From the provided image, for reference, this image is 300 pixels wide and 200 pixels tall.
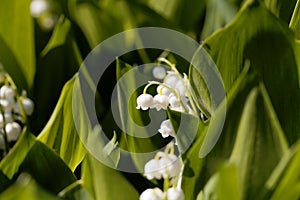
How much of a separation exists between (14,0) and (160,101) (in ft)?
1.85

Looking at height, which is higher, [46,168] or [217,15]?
[46,168]

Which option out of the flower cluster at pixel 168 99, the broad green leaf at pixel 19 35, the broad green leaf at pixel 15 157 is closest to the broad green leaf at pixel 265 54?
the flower cluster at pixel 168 99

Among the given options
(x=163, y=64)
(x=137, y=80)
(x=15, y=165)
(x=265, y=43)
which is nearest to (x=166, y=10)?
(x=163, y=64)

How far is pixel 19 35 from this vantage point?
1375 mm

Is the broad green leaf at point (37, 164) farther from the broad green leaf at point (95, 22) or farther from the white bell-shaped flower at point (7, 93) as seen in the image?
the broad green leaf at point (95, 22)

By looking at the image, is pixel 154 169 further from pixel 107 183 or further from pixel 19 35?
pixel 19 35

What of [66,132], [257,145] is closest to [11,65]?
[66,132]

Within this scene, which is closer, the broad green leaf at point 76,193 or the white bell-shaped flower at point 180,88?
the broad green leaf at point 76,193

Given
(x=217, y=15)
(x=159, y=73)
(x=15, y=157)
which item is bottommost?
(x=217, y=15)

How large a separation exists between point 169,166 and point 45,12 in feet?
2.44

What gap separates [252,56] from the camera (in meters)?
0.89

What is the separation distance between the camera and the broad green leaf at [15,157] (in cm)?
82

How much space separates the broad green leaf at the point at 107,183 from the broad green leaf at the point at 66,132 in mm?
187

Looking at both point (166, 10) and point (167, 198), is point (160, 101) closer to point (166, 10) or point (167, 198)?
point (167, 198)
